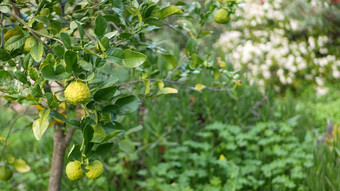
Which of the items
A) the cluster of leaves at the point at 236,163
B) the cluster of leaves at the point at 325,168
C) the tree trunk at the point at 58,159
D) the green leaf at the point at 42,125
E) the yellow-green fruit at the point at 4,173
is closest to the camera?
the green leaf at the point at 42,125

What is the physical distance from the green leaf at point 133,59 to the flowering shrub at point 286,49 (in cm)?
575

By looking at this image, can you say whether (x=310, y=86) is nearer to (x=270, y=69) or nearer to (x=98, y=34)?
(x=270, y=69)

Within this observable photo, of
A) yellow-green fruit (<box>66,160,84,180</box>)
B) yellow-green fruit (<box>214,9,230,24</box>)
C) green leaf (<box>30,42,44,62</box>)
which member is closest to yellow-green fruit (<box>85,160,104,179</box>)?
yellow-green fruit (<box>66,160,84,180</box>)

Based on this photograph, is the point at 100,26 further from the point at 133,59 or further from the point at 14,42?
the point at 14,42

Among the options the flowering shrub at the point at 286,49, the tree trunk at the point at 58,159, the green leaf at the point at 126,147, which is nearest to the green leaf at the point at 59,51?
the green leaf at the point at 126,147

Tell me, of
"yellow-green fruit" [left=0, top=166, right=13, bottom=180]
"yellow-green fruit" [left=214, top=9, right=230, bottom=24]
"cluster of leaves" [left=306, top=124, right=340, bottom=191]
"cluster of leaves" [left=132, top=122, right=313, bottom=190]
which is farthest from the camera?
"cluster of leaves" [left=132, top=122, right=313, bottom=190]

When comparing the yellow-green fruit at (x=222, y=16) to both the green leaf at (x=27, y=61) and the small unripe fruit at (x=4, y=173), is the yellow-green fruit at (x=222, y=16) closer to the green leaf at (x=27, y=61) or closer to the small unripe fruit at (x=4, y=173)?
the green leaf at (x=27, y=61)

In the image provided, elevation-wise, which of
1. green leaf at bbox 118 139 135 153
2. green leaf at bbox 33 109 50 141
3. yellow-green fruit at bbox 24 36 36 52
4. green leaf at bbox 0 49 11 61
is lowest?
green leaf at bbox 118 139 135 153

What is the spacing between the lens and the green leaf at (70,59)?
0.94m

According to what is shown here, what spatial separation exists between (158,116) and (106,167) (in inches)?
23.9

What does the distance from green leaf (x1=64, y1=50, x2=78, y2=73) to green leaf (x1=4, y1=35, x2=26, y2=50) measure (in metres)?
0.38

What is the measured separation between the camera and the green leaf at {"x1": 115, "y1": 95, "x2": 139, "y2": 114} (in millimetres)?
1190

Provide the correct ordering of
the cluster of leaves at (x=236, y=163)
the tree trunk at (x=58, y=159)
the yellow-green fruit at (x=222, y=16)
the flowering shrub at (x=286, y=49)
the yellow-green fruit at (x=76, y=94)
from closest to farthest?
the yellow-green fruit at (x=76, y=94) → the yellow-green fruit at (x=222, y=16) → the tree trunk at (x=58, y=159) → the cluster of leaves at (x=236, y=163) → the flowering shrub at (x=286, y=49)

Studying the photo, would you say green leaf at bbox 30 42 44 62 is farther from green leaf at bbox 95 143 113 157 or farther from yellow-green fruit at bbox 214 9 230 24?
yellow-green fruit at bbox 214 9 230 24
